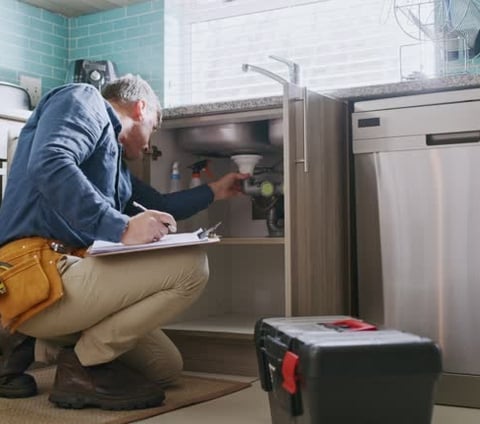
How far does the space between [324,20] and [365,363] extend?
2.10 meters

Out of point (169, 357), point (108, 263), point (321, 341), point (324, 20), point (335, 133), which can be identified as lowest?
point (169, 357)

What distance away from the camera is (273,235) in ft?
9.25

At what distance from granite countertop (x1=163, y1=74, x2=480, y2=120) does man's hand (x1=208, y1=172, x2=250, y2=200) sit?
0.85ft

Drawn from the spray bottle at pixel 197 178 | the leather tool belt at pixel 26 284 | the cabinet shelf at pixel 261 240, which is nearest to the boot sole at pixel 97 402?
the leather tool belt at pixel 26 284

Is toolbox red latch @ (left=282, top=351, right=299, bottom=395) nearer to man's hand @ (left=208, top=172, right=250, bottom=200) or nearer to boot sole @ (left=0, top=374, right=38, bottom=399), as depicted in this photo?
boot sole @ (left=0, top=374, right=38, bottom=399)

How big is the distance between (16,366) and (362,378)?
3.75 ft

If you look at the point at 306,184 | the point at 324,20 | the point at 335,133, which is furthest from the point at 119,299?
the point at 324,20

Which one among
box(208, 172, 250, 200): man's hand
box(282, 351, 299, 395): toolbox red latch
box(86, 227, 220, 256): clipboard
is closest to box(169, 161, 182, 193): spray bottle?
box(208, 172, 250, 200): man's hand

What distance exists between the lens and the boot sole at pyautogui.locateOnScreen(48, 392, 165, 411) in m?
2.00

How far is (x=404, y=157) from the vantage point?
2215 millimetres

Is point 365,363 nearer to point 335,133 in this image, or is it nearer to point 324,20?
point 335,133

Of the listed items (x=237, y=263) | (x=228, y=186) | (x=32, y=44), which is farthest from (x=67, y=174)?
(x=32, y=44)

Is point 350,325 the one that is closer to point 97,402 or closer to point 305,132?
point 305,132

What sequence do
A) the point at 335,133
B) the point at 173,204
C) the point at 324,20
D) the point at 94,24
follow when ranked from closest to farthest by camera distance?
the point at 335,133
the point at 173,204
the point at 324,20
the point at 94,24
